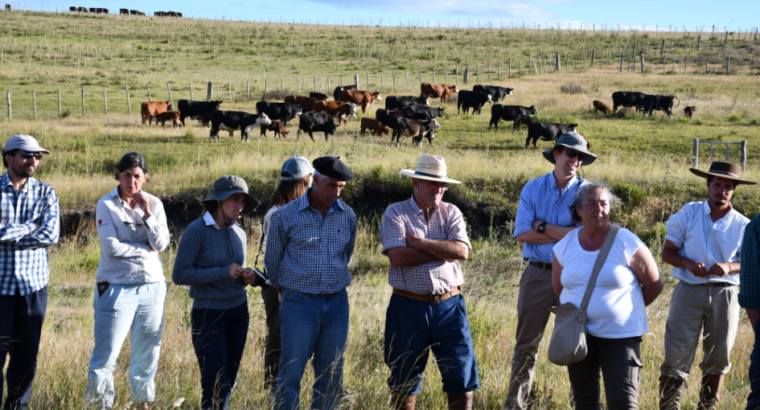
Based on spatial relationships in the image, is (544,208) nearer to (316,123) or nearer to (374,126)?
(316,123)

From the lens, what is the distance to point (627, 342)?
3.93m

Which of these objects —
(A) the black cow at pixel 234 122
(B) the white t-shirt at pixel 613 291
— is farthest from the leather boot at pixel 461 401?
(A) the black cow at pixel 234 122

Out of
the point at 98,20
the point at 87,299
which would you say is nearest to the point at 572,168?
the point at 87,299

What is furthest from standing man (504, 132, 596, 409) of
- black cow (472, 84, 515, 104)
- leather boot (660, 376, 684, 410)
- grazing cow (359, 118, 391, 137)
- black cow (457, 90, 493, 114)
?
black cow (472, 84, 515, 104)

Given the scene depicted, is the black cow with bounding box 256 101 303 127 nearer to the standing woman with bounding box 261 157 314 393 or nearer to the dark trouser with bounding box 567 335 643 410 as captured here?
the standing woman with bounding box 261 157 314 393

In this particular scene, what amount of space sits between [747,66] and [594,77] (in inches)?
Answer: 558

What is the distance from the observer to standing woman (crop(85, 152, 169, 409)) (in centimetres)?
457

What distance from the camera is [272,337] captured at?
523cm

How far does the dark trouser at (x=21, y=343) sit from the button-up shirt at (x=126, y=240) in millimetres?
534

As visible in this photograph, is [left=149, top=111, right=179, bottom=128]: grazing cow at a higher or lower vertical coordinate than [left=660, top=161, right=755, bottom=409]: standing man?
higher

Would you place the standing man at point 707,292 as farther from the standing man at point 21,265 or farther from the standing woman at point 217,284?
the standing man at point 21,265

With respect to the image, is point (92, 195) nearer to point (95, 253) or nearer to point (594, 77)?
point (95, 253)

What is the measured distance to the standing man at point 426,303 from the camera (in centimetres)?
450

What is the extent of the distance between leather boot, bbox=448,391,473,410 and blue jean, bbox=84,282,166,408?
2.26 m
